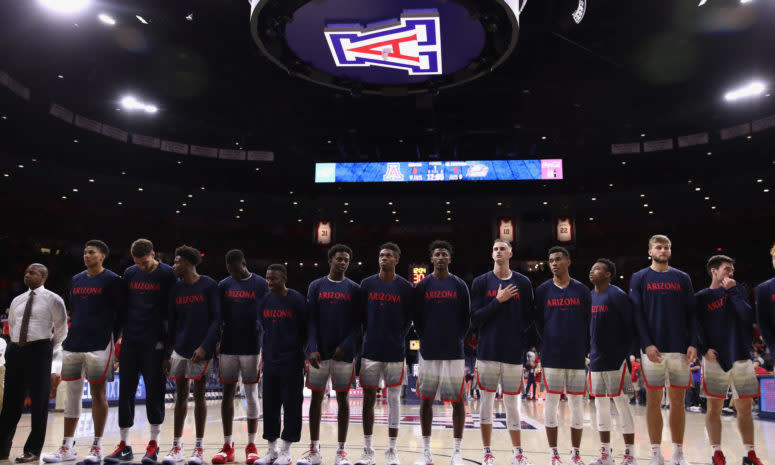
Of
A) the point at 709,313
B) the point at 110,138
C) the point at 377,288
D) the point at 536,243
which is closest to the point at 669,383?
the point at 709,313

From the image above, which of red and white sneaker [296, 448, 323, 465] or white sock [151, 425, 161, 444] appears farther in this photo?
white sock [151, 425, 161, 444]

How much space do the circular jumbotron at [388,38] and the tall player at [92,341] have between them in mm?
4265

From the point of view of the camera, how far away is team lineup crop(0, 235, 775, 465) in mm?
5117

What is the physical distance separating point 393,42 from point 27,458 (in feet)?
22.7

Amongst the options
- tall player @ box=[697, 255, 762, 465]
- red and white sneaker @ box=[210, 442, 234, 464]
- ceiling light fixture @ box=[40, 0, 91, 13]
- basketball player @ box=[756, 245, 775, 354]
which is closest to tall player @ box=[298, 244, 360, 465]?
red and white sneaker @ box=[210, 442, 234, 464]

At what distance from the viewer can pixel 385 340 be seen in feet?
17.2

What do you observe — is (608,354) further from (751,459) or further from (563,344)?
(751,459)

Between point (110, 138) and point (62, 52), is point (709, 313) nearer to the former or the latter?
point (62, 52)

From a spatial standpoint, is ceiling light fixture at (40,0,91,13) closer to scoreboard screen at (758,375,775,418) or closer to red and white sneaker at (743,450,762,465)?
red and white sneaker at (743,450,762,465)

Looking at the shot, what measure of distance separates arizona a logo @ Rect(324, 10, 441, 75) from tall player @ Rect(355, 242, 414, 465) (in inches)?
159

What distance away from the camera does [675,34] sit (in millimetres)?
13266

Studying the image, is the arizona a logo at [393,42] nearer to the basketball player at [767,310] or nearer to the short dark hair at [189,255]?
the short dark hair at [189,255]

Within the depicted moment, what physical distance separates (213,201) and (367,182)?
337 inches

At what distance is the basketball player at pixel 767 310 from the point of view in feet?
17.1
